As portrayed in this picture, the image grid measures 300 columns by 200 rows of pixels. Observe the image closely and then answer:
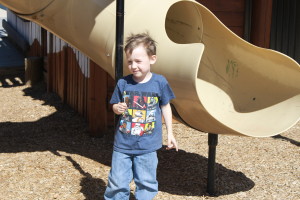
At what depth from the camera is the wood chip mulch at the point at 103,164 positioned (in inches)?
173

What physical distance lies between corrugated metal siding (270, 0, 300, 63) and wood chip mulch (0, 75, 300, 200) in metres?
2.42

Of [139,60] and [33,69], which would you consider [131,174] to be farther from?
[33,69]

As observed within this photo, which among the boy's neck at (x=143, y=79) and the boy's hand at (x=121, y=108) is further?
the boy's neck at (x=143, y=79)

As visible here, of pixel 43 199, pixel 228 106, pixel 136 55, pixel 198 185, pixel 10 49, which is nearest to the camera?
pixel 136 55

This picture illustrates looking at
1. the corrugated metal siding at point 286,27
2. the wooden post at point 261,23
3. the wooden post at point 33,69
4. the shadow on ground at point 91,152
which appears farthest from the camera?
the wooden post at point 33,69

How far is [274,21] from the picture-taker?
885cm

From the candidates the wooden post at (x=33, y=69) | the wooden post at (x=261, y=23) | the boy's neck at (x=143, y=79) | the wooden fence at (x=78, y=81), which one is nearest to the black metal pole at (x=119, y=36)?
the boy's neck at (x=143, y=79)

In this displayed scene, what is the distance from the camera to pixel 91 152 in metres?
5.48

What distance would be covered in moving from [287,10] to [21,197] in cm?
638

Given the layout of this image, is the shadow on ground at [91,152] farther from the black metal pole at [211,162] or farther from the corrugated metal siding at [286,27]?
the corrugated metal siding at [286,27]

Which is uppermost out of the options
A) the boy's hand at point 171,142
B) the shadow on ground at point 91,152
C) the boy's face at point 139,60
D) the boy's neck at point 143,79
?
Result: the boy's face at point 139,60

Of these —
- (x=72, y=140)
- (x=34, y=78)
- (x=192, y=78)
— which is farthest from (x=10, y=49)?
(x=192, y=78)

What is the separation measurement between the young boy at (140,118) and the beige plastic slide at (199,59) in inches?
12.2

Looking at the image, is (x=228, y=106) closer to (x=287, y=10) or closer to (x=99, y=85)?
(x=99, y=85)
